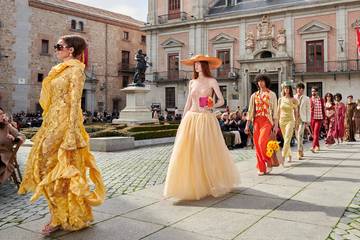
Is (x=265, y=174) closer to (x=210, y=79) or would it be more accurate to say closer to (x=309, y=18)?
(x=210, y=79)

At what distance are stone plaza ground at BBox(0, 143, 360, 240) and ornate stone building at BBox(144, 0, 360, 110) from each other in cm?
2393

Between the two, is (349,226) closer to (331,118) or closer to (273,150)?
(273,150)

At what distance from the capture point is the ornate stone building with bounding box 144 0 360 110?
Answer: 28281 millimetres

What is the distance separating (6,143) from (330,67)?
27.6 metres

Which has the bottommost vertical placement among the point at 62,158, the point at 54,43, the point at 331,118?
the point at 62,158

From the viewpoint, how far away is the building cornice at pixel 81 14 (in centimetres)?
3283

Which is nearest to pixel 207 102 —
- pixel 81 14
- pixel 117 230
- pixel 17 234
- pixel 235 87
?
pixel 117 230

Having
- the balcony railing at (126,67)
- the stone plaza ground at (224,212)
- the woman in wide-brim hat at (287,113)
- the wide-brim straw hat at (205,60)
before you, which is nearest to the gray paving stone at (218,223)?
the stone plaza ground at (224,212)

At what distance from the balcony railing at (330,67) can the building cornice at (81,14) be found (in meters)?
20.6

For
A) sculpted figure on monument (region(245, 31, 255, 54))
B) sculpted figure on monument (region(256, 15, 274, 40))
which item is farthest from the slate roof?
sculpted figure on monument (region(245, 31, 255, 54))

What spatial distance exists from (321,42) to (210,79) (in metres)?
27.3

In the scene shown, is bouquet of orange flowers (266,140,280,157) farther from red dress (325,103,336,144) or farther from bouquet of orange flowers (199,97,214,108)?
red dress (325,103,336,144)

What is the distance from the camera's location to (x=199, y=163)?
16.4ft

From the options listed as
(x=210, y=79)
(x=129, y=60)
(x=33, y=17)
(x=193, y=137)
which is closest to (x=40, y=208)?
(x=193, y=137)
